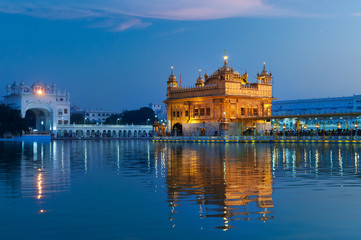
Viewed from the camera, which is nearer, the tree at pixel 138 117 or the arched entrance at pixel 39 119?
the arched entrance at pixel 39 119

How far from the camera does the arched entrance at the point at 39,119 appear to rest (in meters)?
106

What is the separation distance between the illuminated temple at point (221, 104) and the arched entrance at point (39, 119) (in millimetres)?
43312

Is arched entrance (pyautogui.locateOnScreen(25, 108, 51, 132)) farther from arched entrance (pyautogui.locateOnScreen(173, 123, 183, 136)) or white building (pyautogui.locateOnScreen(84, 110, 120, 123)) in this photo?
white building (pyautogui.locateOnScreen(84, 110, 120, 123))

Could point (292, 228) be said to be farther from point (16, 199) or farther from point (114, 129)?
point (114, 129)

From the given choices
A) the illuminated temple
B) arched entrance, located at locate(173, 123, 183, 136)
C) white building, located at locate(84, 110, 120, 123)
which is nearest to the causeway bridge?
arched entrance, located at locate(173, 123, 183, 136)

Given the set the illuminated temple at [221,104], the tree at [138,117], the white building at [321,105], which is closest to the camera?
the illuminated temple at [221,104]

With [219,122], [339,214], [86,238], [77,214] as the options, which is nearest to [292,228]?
[339,214]

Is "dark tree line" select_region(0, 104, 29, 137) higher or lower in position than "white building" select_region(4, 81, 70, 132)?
lower

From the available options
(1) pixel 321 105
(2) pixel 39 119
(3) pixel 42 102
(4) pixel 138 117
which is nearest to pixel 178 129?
(3) pixel 42 102

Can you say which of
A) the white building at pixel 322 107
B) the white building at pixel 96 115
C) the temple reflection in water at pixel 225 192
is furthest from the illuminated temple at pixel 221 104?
the white building at pixel 96 115

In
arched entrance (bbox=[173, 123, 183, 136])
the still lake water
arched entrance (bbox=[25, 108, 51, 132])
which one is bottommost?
the still lake water

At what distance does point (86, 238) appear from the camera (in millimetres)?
6645

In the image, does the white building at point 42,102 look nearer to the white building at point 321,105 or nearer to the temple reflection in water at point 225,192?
the white building at point 321,105

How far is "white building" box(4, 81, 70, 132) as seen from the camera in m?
99.9
